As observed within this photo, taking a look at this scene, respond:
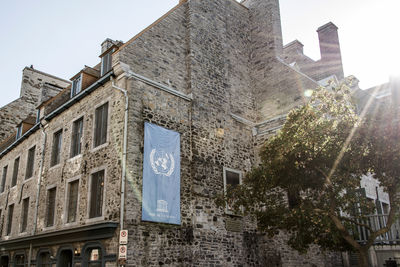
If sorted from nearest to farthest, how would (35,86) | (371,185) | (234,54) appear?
(371,185), (234,54), (35,86)

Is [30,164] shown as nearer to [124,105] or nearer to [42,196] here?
[42,196]

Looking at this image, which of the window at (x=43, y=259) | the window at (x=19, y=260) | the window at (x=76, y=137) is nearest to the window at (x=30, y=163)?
the window at (x=19, y=260)

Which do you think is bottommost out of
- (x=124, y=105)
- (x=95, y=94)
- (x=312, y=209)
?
(x=312, y=209)

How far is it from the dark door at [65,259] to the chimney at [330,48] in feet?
52.6

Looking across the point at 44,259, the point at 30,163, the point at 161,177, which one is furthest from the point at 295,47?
the point at 44,259

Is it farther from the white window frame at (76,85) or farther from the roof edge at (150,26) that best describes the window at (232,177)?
the white window frame at (76,85)

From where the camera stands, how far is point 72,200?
15.2 metres

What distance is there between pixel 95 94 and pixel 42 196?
18.2ft

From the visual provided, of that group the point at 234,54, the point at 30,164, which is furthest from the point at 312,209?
the point at 30,164

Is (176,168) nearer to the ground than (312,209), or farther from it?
farther from it

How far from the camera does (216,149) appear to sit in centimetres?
1639

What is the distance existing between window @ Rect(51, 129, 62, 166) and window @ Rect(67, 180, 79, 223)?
2.34 m

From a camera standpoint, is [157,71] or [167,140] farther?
[157,71]

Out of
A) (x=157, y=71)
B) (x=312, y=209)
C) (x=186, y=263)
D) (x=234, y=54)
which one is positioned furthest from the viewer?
(x=234, y=54)
